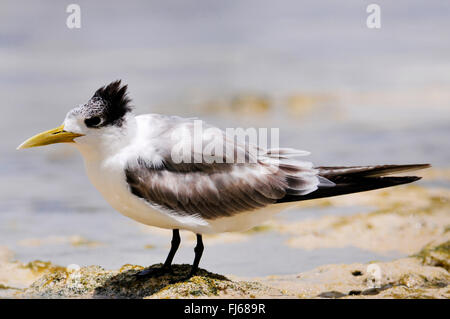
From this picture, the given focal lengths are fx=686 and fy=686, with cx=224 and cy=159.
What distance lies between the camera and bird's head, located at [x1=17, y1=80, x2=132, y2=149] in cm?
502

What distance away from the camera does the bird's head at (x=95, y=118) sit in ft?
16.5

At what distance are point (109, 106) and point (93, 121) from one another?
0.17 m

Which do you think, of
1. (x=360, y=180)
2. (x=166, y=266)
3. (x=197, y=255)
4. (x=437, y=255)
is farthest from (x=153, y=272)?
(x=437, y=255)

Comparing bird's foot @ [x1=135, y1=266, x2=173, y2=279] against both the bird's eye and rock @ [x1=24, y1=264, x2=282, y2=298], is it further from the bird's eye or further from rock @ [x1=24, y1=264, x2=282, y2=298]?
the bird's eye

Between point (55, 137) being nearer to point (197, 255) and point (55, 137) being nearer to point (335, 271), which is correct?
point (197, 255)

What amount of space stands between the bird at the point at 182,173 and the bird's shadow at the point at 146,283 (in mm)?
82

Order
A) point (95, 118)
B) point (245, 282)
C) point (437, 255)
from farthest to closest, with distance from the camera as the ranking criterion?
1. point (437, 255)
2. point (245, 282)
3. point (95, 118)

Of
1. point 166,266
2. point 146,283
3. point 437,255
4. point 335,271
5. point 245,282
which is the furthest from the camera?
point 437,255

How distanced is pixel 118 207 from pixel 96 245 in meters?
2.76

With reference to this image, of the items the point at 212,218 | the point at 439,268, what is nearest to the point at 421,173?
the point at 439,268

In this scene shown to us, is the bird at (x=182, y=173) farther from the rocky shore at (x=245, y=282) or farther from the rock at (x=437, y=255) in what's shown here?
the rock at (x=437, y=255)

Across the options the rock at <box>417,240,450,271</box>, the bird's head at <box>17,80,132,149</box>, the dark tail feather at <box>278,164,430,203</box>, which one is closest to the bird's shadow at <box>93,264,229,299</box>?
the dark tail feather at <box>278,164,430,203</box>

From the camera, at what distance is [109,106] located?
5090mm

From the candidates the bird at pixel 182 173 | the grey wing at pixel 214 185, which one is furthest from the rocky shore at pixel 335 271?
the grey wing at pixel 214 185
